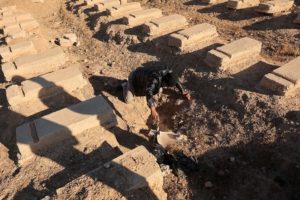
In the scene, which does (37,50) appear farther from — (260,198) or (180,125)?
(260,198)

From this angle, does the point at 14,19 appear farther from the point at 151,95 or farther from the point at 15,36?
the point at 151,95

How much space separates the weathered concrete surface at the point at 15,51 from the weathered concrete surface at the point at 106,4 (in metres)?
2.66

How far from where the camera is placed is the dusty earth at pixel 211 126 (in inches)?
175

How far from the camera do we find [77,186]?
3924mm

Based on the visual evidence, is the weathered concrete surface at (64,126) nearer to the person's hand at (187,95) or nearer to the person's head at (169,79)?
the person's head at (169,79)

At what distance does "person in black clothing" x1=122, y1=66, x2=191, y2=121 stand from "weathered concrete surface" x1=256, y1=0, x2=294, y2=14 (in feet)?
10.9

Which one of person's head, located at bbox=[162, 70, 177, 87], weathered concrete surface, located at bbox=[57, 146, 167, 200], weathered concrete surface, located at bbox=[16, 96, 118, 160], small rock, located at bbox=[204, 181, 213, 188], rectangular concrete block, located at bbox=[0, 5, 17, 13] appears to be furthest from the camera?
rectangular concrete block, located at bbox=[0, 5, 17, 13]

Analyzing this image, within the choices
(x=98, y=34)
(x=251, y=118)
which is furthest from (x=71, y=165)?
(x=98, y=34)

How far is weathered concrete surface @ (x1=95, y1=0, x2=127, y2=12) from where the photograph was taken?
9219 mm

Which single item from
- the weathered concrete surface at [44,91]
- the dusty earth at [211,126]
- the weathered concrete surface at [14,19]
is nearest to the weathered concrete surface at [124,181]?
the dusty earth at [211,126]

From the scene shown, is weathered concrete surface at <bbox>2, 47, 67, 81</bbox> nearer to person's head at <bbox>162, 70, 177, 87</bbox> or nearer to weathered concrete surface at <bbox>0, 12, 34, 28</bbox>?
person's head at <bbox>162, 70, 177, 87</bbox>

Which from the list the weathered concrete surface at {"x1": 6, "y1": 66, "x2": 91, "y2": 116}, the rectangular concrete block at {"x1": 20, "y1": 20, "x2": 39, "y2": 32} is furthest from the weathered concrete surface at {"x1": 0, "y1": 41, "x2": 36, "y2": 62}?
the rectangular concrete block at {"x1": 20, "y1": 20, "x2": 39, "y2": 32}

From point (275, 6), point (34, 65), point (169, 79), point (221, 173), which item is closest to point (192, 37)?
point (169, 79)

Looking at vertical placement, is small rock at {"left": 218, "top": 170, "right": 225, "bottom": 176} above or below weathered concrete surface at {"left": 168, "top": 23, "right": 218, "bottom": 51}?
below
